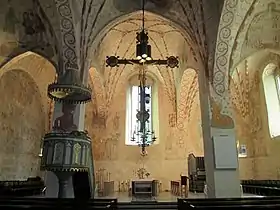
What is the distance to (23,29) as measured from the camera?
37.8 feet

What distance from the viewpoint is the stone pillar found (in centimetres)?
959

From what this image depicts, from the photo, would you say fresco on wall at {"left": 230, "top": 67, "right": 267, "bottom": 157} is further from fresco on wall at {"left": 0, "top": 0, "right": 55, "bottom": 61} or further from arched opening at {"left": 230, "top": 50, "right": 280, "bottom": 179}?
fresco on wall at {"left": 0, "top": 0, "right": 55, "bottom": 61}

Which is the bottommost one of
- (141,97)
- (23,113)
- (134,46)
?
(23,113)

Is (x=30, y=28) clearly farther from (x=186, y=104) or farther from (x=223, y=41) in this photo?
(x=186, y=104)

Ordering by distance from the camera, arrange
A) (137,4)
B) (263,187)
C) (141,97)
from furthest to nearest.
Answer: (141,97)
(137,4)
(263,187)

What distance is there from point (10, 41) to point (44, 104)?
5.23 meters

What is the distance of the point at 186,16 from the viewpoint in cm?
1112

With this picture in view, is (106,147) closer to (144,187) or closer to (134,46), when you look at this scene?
(144,187)

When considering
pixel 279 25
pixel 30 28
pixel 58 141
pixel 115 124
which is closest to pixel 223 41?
pixel 279 25

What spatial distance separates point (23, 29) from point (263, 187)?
11.3 metres

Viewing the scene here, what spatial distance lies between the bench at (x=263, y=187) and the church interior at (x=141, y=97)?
0.07 metres

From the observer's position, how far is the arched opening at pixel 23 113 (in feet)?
44.0

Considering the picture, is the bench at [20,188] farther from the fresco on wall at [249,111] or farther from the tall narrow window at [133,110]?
the fresco on wall at [249,111]

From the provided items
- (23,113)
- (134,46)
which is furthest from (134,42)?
(23,113)
